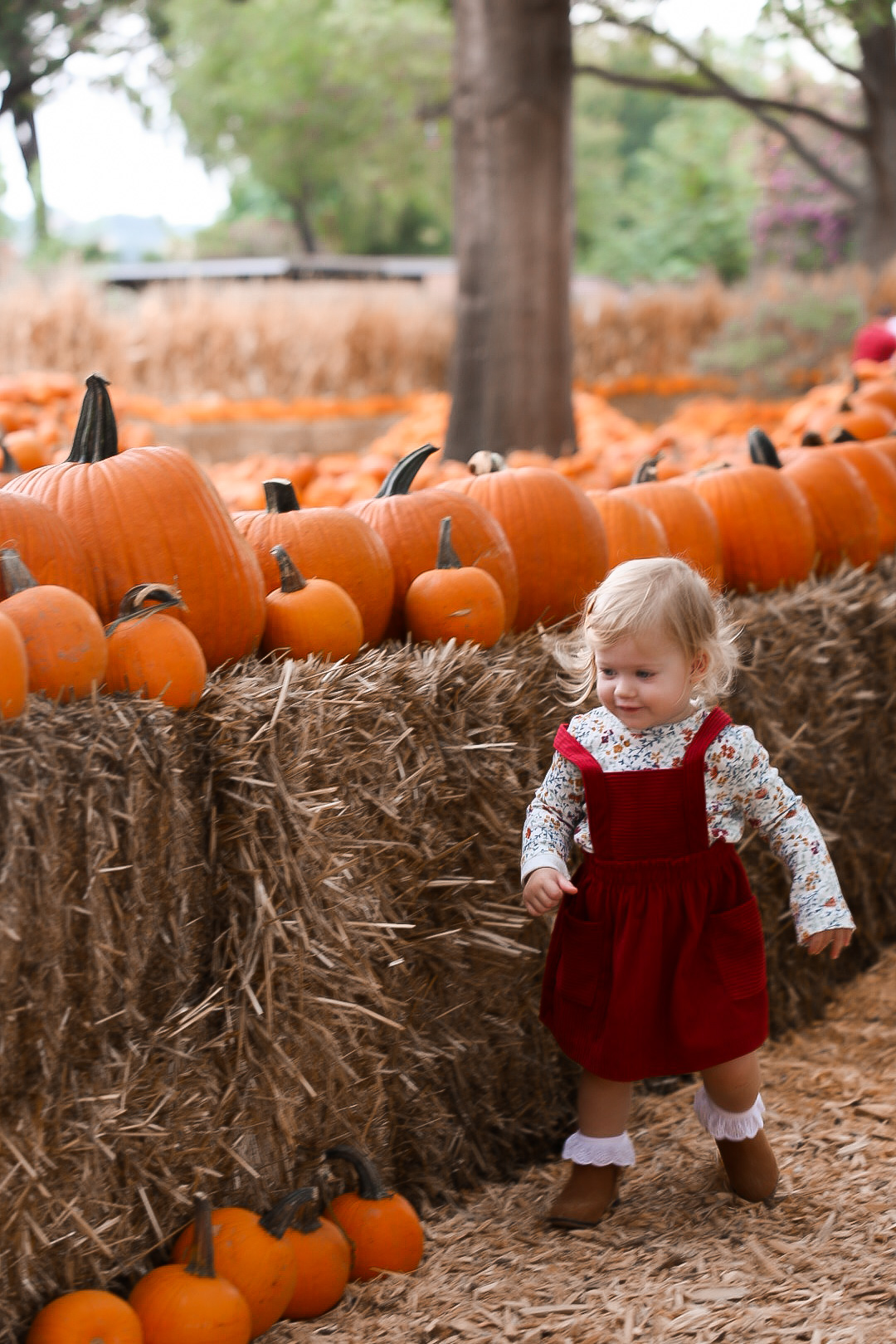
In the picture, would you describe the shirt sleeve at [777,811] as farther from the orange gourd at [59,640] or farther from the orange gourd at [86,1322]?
the orange gourd at [86,1322]

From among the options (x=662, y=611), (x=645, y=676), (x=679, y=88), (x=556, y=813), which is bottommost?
(x=556, y=813)

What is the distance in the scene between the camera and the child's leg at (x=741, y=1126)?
214 centimetres

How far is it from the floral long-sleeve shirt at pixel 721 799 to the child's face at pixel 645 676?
6 centimetres

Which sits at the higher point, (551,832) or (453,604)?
(453,604)

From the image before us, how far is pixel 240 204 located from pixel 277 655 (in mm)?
47901

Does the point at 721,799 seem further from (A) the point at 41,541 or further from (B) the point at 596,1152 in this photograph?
(A) the point at 41,541

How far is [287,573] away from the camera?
2.25 metres

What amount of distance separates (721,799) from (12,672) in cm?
115

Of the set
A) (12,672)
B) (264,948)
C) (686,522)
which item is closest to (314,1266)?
(264,948)

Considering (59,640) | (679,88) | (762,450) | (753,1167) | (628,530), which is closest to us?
(59,640)

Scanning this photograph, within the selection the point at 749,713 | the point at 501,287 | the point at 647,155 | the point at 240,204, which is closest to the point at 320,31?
the point at 647,155

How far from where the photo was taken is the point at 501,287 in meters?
6.46

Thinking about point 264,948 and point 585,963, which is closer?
point 264,948

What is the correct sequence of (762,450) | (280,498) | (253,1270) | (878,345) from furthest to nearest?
(878,345) < (762,450) < (280,498) < (253,1270)
